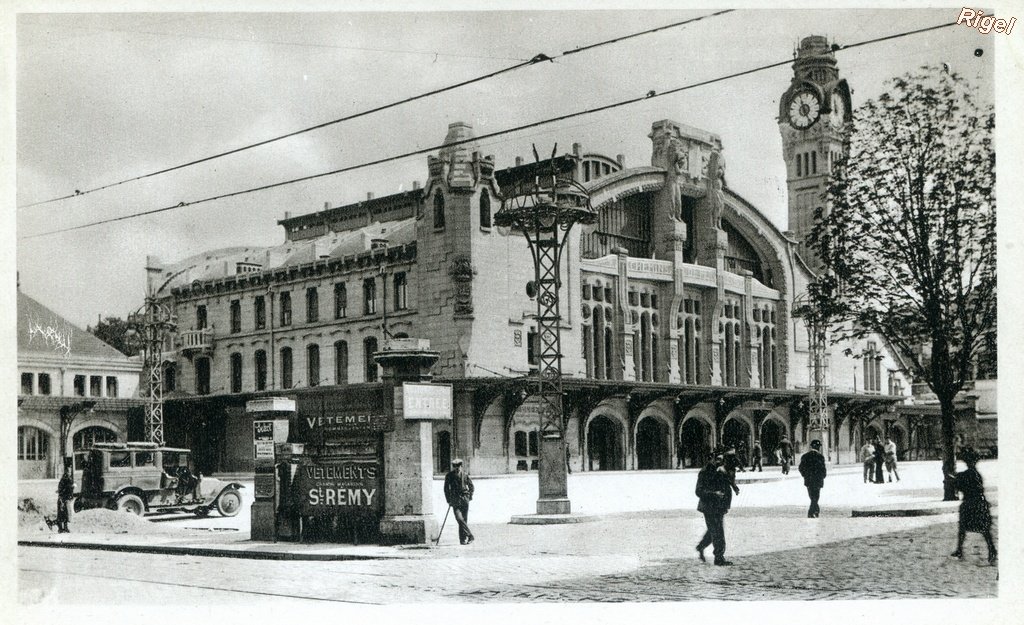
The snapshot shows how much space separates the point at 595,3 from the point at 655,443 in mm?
37077

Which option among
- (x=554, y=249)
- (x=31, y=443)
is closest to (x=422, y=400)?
(x=554, y=249)

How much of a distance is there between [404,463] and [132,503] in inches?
427

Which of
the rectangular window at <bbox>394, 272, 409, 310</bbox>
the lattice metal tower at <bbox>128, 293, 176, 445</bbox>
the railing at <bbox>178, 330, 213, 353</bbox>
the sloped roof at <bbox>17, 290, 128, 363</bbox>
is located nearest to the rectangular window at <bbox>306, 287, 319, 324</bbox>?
the rectangular window at <bbox>394, 272, 409, 310</bbox>

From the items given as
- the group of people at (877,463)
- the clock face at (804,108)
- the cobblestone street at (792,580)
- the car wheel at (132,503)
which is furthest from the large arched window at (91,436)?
the group of people at (877,463)

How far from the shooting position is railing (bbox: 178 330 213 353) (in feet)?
155

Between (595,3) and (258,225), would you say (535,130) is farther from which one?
(595,3)

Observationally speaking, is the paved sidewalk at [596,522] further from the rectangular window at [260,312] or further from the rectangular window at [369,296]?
the rectangular window at [260,312]

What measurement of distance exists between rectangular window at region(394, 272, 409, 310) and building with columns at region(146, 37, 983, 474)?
→ 53 millimetres

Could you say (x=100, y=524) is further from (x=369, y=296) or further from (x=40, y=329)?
(x=369, y=296)

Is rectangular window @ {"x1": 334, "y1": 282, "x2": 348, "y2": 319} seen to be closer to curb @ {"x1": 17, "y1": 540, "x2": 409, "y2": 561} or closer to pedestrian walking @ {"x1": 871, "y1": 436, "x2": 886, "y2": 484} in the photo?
A: pedestrian walking @ {"x1": 871, "y1": 436, "x2": 886, "y2": 484}

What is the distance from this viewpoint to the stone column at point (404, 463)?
1820 cm

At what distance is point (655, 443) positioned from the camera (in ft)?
173

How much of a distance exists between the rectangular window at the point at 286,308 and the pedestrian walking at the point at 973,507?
1385 inches

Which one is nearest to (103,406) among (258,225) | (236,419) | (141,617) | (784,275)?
(236,419)
